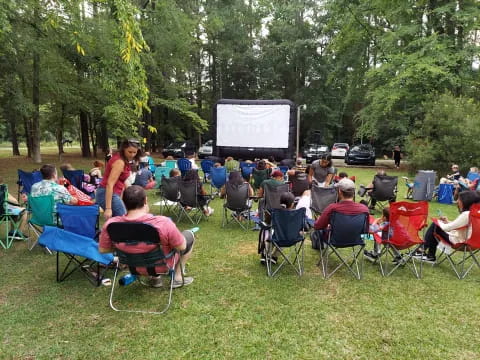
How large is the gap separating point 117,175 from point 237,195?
7.62 ft

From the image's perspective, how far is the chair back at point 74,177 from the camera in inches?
259

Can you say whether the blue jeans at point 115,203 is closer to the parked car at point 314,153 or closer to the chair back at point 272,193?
the chair back at point 272,193

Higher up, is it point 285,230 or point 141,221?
point 141,221

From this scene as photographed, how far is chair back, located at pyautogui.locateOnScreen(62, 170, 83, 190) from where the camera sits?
657cm

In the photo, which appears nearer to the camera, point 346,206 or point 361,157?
point 346,206

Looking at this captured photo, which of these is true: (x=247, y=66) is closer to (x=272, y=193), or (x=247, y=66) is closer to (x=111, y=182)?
(x=272, y=193)

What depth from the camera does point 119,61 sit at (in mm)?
5406

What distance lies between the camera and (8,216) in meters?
4.48

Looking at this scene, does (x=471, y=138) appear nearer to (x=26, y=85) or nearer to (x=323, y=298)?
(x=323, y=298)

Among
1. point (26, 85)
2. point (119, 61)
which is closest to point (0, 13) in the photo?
point (119, 61)

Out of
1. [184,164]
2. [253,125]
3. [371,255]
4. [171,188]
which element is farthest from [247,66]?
[371,255]

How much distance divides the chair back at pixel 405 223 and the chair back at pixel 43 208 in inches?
151

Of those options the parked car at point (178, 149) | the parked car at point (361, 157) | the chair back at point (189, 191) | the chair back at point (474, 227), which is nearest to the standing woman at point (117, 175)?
the chair back at point (189, 191)

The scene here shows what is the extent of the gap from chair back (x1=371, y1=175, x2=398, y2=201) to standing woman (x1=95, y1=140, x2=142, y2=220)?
465 cm
